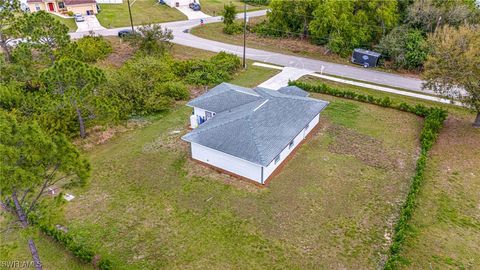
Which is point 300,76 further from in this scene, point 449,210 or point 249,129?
point 449,210

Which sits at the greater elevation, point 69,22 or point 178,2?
point 178,2

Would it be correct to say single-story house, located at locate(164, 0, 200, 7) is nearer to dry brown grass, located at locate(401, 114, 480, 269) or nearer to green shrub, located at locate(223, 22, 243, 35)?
green shrub, located at locate(223, 22, 243, 35)

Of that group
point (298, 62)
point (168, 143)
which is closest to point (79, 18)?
point (298, 62)

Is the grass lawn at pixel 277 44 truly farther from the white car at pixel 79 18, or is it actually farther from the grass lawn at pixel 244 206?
the grass lawn at pixel 244 206

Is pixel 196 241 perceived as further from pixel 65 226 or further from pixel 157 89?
pixel 157 89

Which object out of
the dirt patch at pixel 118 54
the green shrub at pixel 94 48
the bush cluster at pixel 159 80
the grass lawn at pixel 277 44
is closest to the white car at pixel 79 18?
the dirt patch at pixel 118 54

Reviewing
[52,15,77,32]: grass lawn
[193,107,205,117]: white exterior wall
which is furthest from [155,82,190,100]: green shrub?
[52,15,77,32]: grass lawn
